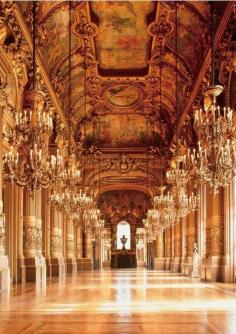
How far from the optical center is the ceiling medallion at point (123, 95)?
2797 centimetres

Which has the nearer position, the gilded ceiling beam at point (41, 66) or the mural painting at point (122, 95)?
the gilded ceiling beam at point (41, 66)

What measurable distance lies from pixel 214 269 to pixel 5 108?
27.0 feet

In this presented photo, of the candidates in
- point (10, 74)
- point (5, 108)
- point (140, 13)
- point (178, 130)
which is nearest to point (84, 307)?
point (5, 108)

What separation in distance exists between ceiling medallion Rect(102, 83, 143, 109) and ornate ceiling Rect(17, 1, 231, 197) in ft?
0.16

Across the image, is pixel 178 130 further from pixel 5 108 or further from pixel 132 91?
pixel 5 108

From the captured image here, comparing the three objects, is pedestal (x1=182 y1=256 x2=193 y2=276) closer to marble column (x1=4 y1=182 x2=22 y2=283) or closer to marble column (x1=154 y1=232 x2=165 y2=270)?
marble column (x1=4 y1=182 x2=22 y2=283)

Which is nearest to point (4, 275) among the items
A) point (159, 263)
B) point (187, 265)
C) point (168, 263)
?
point (187, 265)

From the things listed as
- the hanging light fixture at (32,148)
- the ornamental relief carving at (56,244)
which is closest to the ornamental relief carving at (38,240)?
the ornamental relief carving at (56,244)

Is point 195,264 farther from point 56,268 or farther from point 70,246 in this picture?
point 70,246

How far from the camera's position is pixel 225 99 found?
1772 cm

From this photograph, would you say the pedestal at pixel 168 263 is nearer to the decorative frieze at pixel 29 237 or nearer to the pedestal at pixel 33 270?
the decorative frieze at pixel 29 237

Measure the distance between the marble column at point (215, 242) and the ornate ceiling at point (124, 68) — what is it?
485 cm

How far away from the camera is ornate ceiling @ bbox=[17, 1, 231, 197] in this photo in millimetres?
19250

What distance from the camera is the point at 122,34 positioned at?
71.6 ft
